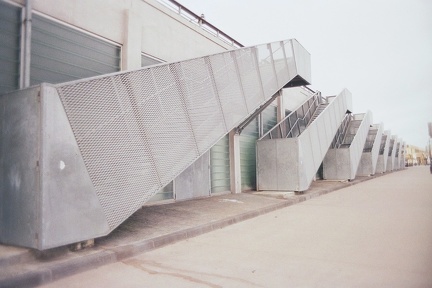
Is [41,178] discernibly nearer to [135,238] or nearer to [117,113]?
[117,113]

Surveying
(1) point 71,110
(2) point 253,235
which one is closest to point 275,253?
(2) point 253,235

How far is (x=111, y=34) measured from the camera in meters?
8.23

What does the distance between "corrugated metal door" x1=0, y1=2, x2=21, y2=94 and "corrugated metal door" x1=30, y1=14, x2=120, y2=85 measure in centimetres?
31

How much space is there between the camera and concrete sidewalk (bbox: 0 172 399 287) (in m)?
3.81

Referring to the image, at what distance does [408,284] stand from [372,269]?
564mm

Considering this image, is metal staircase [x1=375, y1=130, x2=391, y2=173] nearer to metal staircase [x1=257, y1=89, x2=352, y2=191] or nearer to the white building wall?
metal staircase [x1=257, y1=89, x2=352, y2=191]

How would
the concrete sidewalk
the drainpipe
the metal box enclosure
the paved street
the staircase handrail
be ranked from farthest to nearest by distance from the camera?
1. the staircase handrail
2. the drainpipe
3. the metal box enclosure
4. the concrete sidewalk
5. the paved street

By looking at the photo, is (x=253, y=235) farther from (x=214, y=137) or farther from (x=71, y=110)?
(x=71, y=110)

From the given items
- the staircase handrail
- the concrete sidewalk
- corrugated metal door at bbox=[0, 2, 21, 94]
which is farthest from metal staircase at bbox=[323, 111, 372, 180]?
corrugated metal door at bbox=[0, 2, 21, 94]

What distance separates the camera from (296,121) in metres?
16.9

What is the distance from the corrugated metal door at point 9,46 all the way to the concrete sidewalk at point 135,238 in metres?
3.35

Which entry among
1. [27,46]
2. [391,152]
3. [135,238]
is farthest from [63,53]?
[391,152]

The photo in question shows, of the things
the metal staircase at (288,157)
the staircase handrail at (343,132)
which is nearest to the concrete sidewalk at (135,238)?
the metal staircase at (288,157)

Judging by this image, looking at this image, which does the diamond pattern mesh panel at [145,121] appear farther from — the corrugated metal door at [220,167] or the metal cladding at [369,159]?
the metal cladding at [369,159]
